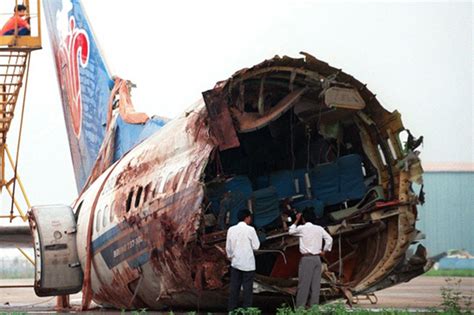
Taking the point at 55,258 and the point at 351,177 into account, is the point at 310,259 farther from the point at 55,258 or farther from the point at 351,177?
the point at 55,258

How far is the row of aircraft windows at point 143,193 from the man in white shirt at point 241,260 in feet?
3.08

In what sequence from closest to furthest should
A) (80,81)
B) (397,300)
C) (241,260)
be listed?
(241,260) < (80,81) < (397,300)

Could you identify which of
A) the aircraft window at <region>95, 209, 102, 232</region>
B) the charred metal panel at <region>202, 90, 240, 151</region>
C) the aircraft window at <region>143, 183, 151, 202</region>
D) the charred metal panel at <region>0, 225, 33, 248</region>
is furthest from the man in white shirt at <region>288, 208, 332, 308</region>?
the charred metal panel at <region>0, 225, 33, 248</region>

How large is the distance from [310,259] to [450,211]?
3.02 m

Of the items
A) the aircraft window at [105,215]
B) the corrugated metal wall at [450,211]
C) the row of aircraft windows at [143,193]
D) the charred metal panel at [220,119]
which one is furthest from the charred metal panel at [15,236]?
the corrugated metal wall at [450,211]

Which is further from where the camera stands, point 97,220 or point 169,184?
point 97,220

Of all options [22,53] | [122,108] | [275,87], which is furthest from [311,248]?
[22,53]

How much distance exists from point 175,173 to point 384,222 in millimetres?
3109

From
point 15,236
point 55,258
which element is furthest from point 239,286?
point 15,236

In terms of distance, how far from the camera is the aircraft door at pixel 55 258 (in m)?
17.9

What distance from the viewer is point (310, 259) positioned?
14.8 metres

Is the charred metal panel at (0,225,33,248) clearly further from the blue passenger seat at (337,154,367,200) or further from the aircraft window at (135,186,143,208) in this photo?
the blue passenger seat at (337,154,367,200)

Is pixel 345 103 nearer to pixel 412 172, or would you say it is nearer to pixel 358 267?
pixel 412 172

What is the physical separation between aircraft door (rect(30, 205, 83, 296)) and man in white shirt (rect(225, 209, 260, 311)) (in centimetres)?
444
